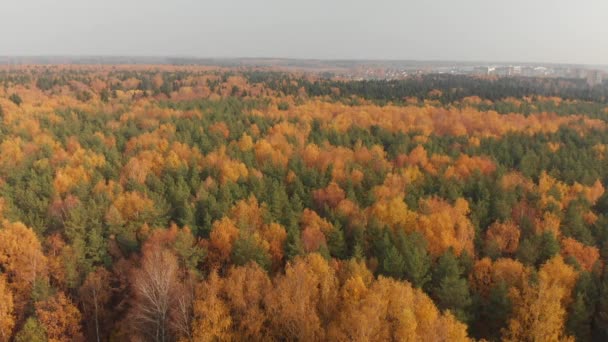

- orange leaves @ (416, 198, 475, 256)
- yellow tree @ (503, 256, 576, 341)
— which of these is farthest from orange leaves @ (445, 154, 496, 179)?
yellow tree @ (503, 256, 576, 341)

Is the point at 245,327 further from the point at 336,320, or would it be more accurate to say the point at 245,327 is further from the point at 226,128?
the point at 226,128

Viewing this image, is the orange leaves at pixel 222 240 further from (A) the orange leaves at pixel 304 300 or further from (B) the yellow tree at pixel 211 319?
(B) the yellow tree at pixel 211 319

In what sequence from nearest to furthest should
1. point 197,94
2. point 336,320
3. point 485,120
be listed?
point 336,320 < point 485,120 < point 197,94

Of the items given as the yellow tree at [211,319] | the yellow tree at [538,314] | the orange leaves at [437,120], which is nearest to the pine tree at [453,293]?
the yellow tree at [538,314]

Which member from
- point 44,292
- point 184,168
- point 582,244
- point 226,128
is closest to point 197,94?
point 226,128

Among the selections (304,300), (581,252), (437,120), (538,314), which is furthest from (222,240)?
(437,120)

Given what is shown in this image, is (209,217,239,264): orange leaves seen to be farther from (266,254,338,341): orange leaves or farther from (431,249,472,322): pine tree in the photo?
(431,249,472,322): pine tree

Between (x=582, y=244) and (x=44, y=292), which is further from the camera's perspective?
(x=582, y=244)
